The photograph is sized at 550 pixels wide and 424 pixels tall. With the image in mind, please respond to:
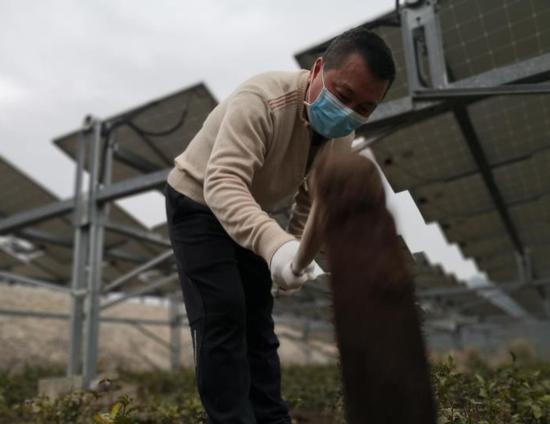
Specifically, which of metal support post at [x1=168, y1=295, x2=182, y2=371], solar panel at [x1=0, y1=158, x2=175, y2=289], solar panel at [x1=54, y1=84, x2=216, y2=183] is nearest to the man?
solar panel at [x1=54, y1=84, x2=216, y2=183]

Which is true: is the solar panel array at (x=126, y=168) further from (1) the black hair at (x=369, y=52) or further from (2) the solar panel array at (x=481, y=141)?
(1) the black hair at (x=369, y=52)

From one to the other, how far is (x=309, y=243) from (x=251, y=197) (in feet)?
1.48

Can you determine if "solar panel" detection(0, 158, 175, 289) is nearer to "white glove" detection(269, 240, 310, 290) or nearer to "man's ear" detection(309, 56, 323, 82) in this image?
"man's ear" detection(309, 56, 323, 82)

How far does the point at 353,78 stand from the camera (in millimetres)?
1727

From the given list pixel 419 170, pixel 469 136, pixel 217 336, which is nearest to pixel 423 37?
pixel 469 136

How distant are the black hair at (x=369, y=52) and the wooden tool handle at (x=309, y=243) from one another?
0.60 meters

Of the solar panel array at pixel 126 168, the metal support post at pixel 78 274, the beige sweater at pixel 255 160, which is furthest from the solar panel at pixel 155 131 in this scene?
the beige sweater at pixel 255 160

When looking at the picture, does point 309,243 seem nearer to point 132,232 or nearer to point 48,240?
point 132,232

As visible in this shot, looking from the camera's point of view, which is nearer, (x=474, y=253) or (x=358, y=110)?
(x=358, y=110)

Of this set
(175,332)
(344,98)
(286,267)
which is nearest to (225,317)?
(286,267)

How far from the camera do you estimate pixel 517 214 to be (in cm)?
820

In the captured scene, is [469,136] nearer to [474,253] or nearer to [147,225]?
[147,225]

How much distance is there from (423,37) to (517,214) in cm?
510

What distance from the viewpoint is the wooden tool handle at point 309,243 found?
1.22 meters
